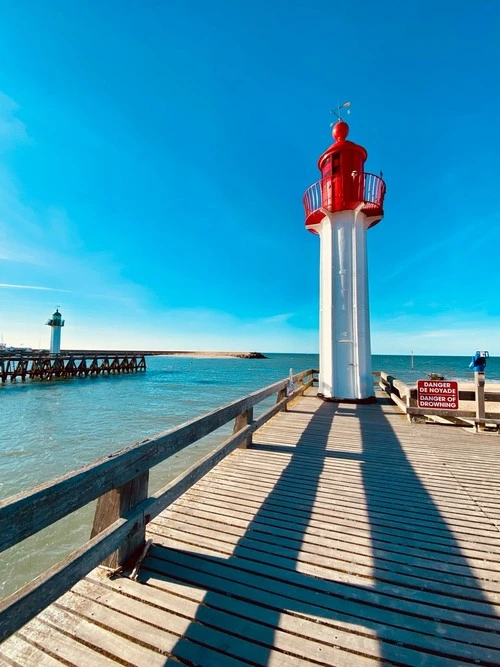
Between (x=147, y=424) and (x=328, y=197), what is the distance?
9.13 meters

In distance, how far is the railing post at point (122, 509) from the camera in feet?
6.74

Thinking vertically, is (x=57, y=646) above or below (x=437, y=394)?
below

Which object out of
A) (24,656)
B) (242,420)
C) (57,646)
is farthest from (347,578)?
(242,420)

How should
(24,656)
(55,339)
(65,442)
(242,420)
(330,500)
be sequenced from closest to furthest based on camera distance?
(24,656)
(330,500)
(242,420)
(65,442)
(55,339)

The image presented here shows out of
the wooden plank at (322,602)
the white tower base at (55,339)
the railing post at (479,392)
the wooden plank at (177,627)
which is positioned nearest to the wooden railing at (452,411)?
the railing post at (479,392)

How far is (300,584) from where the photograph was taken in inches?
80.4

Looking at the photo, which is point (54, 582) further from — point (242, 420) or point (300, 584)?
point (242, 420)

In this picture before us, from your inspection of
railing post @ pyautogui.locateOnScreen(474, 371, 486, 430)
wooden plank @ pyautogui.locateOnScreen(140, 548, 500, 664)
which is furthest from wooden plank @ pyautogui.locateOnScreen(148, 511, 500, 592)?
railing post @ pyautogui.locateOnScreen(474, 371, 486, 430)

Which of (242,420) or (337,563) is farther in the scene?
(242,420)

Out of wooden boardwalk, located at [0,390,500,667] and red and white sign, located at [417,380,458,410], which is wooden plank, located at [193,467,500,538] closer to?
wooden boardwalk, located at [0,390,500,667]

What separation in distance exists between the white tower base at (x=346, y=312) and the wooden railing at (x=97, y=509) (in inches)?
257

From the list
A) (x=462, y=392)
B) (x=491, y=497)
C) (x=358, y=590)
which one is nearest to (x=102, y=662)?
(x=358, y=590)

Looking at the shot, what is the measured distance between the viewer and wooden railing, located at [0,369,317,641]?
125 centimetres

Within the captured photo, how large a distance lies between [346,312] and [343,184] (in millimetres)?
3662
